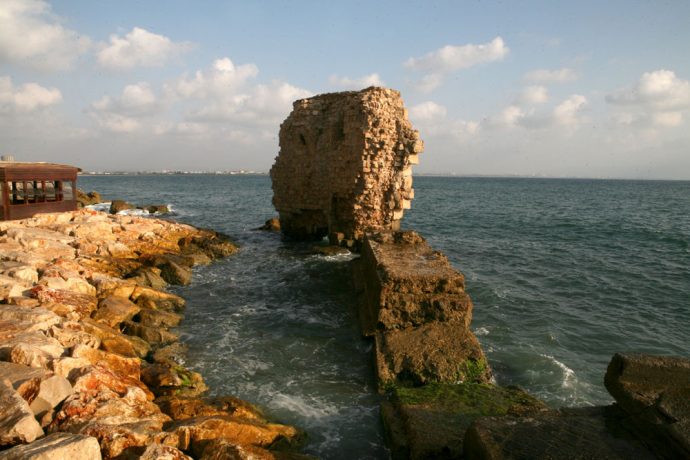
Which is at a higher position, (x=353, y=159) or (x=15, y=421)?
(x=353, y=159)

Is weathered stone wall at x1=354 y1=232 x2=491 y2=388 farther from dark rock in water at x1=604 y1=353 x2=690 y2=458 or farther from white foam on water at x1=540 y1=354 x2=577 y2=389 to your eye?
dark rock in water at x1=604 y1=353 x2=690 y2=458

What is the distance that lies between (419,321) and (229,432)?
5.32m

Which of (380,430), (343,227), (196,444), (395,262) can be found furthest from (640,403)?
(343,227)

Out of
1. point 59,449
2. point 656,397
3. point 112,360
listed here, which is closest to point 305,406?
point 112,360

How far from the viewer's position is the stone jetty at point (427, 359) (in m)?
4.95

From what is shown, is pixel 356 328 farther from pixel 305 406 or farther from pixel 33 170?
pixel 33 170

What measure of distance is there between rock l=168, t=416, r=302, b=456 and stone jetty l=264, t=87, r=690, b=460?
1823 millimetres

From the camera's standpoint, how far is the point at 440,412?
23.4ft

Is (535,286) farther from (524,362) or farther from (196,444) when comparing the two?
(196,444)

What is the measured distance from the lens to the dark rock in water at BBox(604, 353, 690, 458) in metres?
4.48

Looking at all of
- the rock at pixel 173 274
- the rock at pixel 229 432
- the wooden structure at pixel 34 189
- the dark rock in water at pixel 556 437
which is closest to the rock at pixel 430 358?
the rock at pixel 229 432

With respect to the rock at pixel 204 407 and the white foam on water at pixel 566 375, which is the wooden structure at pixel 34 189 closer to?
the rock at pixel 204 407

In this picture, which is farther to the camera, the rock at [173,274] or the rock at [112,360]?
the rock at [173,274]

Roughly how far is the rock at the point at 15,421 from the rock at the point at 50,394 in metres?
0.37
